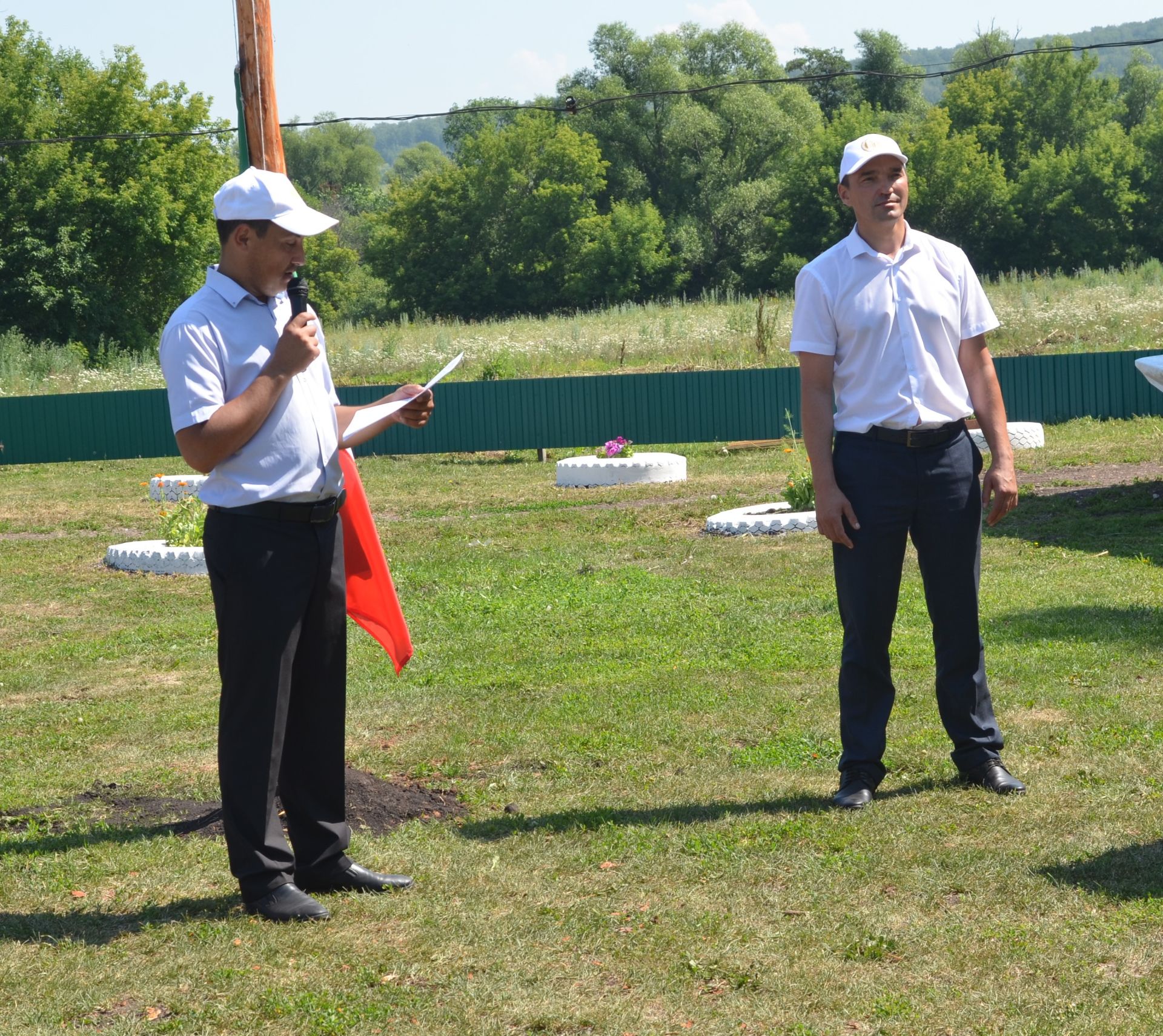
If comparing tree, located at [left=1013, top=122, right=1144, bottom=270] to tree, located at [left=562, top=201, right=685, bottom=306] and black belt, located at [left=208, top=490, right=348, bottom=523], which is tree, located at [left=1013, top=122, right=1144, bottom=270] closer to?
tree, located at [left=562, top=201, right=685, bottom=306]

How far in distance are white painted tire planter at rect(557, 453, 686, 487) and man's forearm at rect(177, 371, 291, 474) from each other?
1332cm

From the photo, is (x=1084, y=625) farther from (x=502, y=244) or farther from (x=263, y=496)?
(x=502, y=244)

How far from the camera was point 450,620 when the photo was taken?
902 cm

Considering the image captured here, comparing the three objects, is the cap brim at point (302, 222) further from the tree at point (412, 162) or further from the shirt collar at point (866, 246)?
the tree at point (412, 162)

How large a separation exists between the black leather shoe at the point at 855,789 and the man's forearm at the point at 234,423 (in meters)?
2.39

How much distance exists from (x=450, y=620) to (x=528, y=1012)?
5731 mm

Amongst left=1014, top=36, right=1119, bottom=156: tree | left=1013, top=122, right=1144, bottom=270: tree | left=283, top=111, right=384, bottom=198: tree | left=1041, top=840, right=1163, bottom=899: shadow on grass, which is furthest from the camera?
left=283, top=111, right=384, bottom=198: tree

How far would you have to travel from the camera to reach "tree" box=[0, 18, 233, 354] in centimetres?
4412

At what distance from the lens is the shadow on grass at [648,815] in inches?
188

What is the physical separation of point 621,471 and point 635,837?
12554 mm

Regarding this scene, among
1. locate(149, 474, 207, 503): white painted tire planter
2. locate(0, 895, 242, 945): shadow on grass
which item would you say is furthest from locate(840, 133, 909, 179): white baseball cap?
locate(149, 474, 207, 503): white painted tire planter

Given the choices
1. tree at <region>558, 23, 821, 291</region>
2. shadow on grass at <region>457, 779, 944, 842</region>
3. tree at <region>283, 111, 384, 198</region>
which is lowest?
shadow on grass at <region>457, 779, 944, 842</region>

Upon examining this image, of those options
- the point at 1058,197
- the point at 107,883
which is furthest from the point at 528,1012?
the point at 1058,197

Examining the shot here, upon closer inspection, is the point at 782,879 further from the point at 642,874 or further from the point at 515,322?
the point at 515,322
